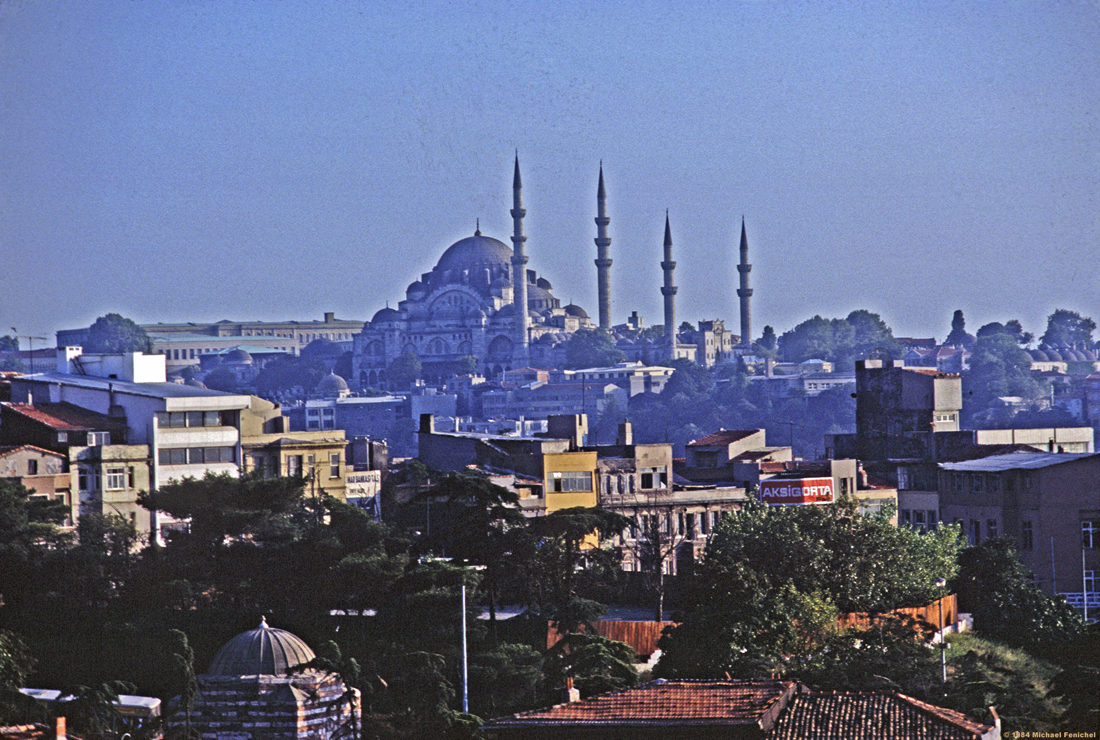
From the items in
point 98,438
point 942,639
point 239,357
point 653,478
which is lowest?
point 942,639

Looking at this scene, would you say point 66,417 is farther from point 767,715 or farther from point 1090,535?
point 767,715

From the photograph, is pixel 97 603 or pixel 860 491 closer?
pixel 97 603

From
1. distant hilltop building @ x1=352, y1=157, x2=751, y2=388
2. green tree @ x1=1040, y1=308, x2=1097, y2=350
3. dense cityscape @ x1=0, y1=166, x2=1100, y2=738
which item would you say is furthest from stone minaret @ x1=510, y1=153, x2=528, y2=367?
dense cityscape @ x1=0, y1=166, x2=1100, y2=738

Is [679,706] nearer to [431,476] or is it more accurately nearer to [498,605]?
[498,605]

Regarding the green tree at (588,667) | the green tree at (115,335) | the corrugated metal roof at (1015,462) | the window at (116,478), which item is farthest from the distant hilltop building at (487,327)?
the green tree at (588,667)

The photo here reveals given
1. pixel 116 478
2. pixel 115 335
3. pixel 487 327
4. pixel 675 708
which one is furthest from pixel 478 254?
pixel 675 708

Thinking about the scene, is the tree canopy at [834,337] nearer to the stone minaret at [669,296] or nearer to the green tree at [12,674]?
the stone minaret at [669,296]

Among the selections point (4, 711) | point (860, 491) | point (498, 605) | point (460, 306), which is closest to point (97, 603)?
point (498, 605)
